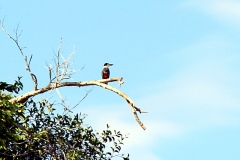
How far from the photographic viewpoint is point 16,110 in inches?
500

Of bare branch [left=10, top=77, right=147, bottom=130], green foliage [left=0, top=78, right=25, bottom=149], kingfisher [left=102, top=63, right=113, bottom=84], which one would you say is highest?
kingfisher [left=102, top=63, right=113, bottom=84]

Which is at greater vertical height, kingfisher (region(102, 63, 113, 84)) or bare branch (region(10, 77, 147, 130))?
kingfisher (region(102, 63, 113, 84))

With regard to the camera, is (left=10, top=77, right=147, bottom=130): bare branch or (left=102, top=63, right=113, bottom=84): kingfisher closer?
(left=10, top=77, right=147, bottom=130): bare branch

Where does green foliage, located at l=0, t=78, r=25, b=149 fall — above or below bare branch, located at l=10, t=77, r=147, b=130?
below

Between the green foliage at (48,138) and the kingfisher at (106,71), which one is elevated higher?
the kingfisher at (106,71)

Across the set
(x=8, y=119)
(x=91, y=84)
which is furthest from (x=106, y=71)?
(x=8, y=119)

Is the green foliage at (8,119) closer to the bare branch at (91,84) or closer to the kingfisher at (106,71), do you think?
the bare branch at (91,84)

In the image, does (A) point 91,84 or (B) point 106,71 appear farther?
(B) point 106,71

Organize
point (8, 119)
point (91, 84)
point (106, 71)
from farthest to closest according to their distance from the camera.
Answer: point (106, 71), point (91, 84), point (8, 119)

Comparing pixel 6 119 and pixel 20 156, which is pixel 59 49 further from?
pixel 20 156

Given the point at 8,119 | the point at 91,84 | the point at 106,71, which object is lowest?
the point at 8,119

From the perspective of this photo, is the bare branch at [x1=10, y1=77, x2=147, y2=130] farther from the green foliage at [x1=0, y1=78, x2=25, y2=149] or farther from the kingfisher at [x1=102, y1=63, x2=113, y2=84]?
the kingfisher at [x1=102, y1=63, x2=113, y2=84]

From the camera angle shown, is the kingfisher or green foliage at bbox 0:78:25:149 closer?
green foliage at bbox 0:78:25:149

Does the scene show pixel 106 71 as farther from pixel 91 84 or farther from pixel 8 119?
pixel 8 119
